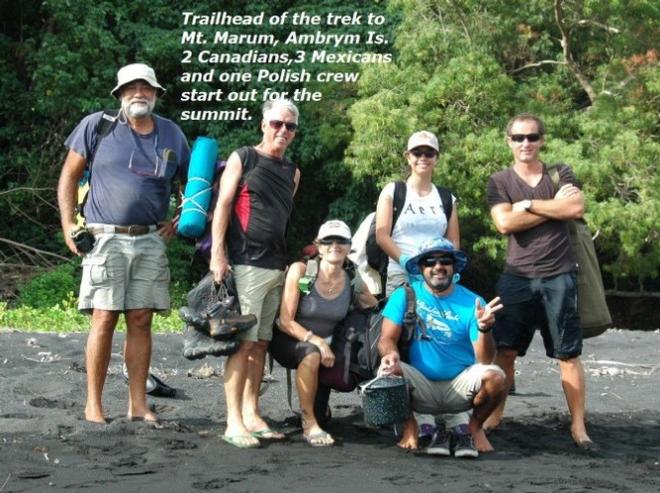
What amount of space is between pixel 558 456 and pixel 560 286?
94 centimetres

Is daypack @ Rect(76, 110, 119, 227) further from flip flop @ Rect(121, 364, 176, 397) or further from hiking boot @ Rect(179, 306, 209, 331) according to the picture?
flip flop @ Rect(121, 364, 176, 397)

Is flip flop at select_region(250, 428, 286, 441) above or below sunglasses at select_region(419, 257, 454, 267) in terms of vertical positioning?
below

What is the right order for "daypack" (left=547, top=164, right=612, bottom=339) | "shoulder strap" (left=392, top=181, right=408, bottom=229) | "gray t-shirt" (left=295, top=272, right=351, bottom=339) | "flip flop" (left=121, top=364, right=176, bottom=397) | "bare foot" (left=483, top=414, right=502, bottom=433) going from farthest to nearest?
"flip flop" (left=121, top=364, right=176, bottom=397) → "bare foot" (left=483, top=414, right=502, bottom=433) → "daypack" (left=547, top=164, right=612, bottom=339) → "shoulder strap" (left=392, top=181, right=408, bottom=229) → "gray t-shirt" (left=295, top=272, right=351, bottom=339)

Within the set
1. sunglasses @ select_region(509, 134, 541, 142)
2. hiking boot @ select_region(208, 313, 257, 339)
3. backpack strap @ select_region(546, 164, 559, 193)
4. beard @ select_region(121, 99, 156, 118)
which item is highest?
beard @ select_region(121, 99, 156, 118)

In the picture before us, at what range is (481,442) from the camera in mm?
6277

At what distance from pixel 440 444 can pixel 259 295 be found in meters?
1.25

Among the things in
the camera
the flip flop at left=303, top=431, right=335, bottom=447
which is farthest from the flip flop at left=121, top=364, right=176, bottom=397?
the flip flop at left=303, top=431, right=335, bottom=447

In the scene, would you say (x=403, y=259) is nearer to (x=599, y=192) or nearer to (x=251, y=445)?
(x=251, y=445)

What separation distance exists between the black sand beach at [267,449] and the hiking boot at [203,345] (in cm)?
46

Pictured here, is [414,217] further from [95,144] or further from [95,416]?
[95,416]

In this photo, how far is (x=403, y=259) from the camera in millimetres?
6453

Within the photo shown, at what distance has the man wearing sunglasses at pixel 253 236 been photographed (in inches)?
245

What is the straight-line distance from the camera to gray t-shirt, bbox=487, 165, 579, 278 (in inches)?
257

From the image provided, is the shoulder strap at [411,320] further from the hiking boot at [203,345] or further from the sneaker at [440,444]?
the hiking boot at [203,345]
